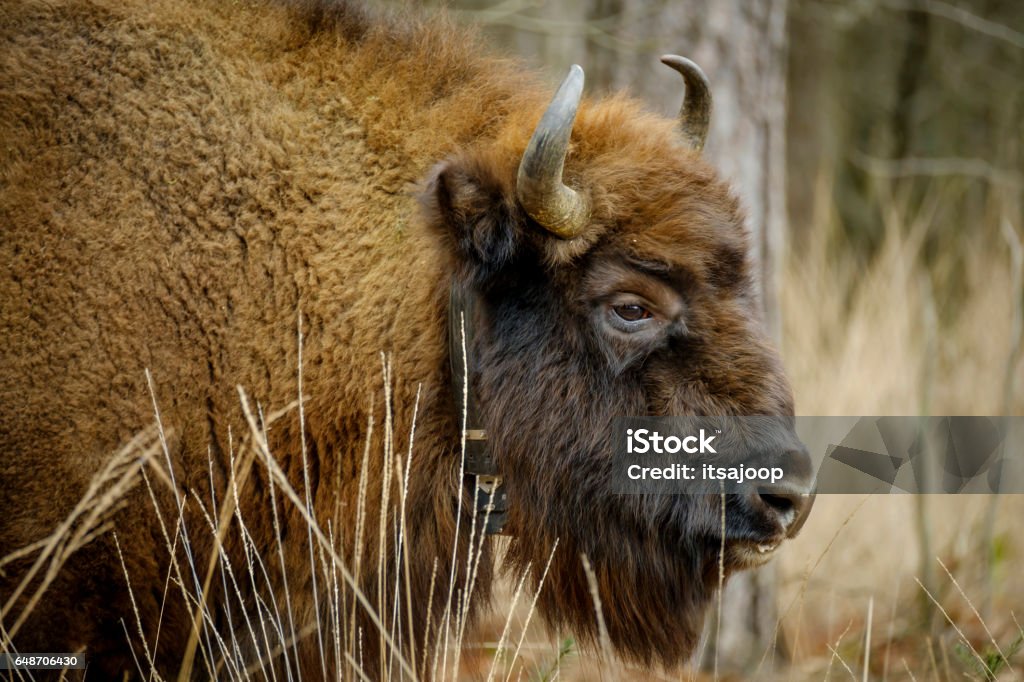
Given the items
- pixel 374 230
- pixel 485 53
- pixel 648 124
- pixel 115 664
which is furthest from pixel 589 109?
pixel 115 664

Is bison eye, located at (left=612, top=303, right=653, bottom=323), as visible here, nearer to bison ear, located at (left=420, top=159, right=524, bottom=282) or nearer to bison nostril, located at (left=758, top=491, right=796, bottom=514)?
bison ear, located at (left=420, top=159, right=524, bottom=282)

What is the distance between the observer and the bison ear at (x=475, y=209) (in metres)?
3.03

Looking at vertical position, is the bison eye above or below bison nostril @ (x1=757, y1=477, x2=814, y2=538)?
above

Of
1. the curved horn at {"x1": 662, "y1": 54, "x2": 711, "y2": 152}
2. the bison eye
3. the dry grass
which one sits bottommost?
the dry grass

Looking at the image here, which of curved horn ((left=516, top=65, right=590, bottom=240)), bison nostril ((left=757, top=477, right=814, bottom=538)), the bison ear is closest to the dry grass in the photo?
bison nostril ((left=757, top=477, right=814, bottom=538))

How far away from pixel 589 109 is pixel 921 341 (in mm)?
4922

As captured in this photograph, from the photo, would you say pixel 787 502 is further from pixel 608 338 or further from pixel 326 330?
pixel 326 330

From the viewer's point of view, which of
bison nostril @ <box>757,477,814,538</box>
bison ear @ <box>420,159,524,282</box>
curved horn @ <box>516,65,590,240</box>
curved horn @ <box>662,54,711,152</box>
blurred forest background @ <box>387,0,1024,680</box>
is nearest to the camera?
curved horn @ <box>516,65,590,240</box>

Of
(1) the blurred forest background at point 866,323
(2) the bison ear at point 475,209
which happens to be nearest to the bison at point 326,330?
(2) the bison ear at point 475,209

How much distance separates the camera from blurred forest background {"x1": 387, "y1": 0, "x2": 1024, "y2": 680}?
473cm

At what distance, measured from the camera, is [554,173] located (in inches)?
113

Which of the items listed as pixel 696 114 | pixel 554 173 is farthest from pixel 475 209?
pixel 696 114

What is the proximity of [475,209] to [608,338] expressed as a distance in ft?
1.95

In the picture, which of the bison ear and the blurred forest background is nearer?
the bison ear
